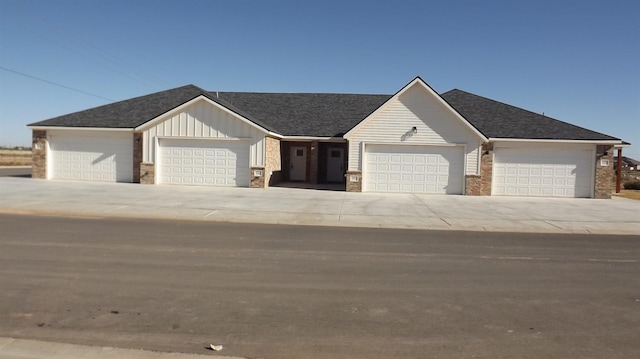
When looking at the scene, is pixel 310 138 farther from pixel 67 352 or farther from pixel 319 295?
pixel 67 352

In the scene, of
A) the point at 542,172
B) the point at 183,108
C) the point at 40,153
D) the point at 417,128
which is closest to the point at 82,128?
the point at 40,153

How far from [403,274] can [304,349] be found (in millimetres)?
3072

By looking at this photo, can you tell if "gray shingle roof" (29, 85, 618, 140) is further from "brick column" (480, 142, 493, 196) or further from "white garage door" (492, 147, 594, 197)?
"white garage door" (492, 147, 594, 197)

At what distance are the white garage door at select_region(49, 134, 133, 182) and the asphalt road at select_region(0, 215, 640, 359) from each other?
14.8m

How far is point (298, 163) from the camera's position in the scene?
1077 inches

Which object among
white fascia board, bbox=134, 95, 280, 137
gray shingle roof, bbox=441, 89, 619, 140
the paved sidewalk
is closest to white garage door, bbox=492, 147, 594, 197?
gray shingle roof, bbox=441, 89, 619, 140

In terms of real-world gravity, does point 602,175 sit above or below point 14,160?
above

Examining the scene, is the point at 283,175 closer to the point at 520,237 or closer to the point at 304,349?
the point at 520,237

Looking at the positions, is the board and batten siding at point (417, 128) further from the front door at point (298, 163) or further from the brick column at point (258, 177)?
the front door at point (298, 163)

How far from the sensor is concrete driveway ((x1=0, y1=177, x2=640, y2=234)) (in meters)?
12.3

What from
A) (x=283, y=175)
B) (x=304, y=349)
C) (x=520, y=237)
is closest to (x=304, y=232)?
(x=520, y=237)

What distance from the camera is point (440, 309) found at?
17.0ft

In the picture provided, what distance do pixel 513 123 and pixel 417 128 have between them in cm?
543

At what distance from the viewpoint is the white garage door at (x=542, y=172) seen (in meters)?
21.5
